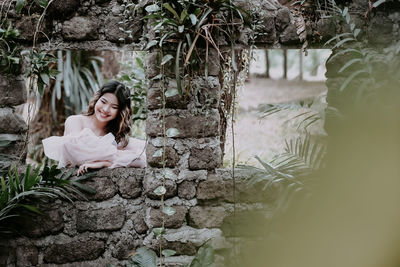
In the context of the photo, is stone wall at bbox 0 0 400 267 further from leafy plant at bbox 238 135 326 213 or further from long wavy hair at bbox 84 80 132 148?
long wavy hair at bbox 84 80 132 148

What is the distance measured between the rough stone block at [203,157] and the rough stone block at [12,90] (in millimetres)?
1057

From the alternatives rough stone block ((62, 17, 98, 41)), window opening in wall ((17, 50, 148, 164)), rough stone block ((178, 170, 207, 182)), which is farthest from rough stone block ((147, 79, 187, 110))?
window opening in wall ((17, 50, 148, 164))

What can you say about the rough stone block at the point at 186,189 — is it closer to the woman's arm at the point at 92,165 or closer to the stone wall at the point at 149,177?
the stone wall at the point at 149,177

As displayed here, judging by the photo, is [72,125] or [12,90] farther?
[72,125]

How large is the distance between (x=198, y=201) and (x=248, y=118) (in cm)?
435

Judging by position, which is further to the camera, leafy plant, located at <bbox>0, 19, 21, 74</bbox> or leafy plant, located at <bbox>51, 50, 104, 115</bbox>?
leafy plant, located at <bbox>51, 50, 104, 115</bbox>

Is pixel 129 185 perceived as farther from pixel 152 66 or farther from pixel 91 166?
pixel 152 66

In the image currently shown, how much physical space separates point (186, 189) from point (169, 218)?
0.18 meters

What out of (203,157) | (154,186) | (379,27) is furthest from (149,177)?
(379,27)

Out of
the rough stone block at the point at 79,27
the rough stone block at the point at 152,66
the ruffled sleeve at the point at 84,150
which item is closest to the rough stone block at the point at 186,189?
the ruffled sleeve at the point at 84,150

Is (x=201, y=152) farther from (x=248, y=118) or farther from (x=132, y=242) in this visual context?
(x=248, y=118)

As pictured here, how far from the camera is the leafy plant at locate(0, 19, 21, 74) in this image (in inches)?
83.1

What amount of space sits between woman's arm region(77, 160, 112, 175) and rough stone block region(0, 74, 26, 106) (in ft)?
1.79

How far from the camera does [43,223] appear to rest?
2156 millimetres
